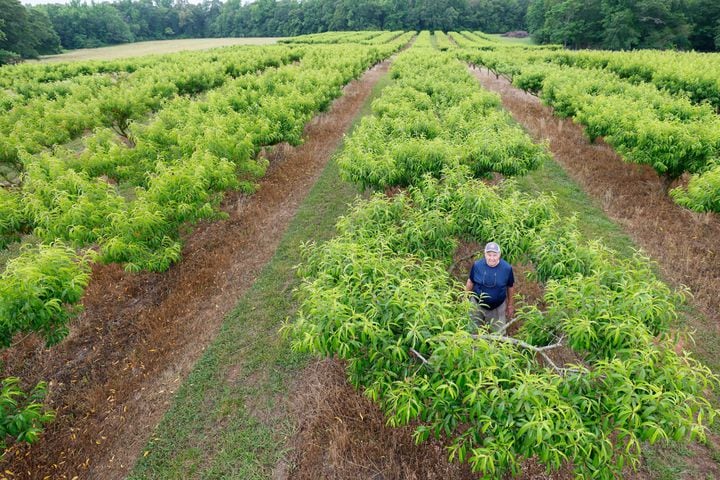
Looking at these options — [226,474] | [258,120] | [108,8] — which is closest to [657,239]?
[226,474]

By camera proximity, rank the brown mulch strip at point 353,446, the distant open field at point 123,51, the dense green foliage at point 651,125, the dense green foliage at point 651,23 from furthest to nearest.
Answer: the distant open field at point 123,51 → the dense green foliage at point 651,23 → the dense green foliage at point 651,125 → the brown mulch strip at point 353,446

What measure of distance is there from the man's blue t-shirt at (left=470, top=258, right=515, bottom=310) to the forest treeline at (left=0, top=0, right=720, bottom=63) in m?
78.9

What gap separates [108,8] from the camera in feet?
352

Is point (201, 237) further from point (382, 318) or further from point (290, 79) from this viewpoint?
point (290, 79)

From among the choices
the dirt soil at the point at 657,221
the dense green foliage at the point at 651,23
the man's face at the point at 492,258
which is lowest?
the dirt soil at the point at 657,221

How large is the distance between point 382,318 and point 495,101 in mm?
18390

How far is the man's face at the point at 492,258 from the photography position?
6.84 meters

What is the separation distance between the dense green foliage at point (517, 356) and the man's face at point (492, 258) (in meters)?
0.46

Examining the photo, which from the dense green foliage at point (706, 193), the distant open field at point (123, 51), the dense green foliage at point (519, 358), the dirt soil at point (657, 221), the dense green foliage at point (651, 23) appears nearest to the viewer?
the dense green foliage at point (519, 358)

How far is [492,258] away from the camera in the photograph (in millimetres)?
6887

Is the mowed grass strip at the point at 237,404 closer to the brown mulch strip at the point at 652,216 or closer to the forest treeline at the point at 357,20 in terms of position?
the brown mulch strip at the point at 652,216

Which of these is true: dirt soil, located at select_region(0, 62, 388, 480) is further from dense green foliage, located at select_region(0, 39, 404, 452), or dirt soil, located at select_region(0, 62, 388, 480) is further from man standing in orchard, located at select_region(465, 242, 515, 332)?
man standing in orchard, located at select_region(465, 242, 515, 332)

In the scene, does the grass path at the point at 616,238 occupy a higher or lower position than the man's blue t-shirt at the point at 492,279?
lower

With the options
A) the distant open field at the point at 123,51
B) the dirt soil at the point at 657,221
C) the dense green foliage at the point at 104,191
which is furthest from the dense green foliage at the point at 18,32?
the dirt soil at the point at 657,221
